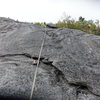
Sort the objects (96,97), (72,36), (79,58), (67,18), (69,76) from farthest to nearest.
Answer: (67,18), (72,36), (79,58), (69,76), (96,97)

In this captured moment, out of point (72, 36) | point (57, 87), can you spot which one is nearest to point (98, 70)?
point (57, 87)

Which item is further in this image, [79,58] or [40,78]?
[79,58]

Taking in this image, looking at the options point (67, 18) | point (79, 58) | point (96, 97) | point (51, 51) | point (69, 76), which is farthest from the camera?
point (67, 18)

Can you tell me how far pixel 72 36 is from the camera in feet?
20.5

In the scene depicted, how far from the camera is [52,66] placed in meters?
5.43

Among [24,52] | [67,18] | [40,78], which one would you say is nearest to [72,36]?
[24,52]

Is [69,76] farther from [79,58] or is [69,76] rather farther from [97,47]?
[97,47]

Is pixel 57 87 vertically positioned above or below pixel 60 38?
below

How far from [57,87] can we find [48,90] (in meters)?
0.22

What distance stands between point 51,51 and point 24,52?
0.70m

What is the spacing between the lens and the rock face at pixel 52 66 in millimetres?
4762

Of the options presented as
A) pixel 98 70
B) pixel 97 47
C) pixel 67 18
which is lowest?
pixel 98 70

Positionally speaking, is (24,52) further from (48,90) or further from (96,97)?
(96,97)

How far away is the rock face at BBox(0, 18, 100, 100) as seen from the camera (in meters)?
4.76
